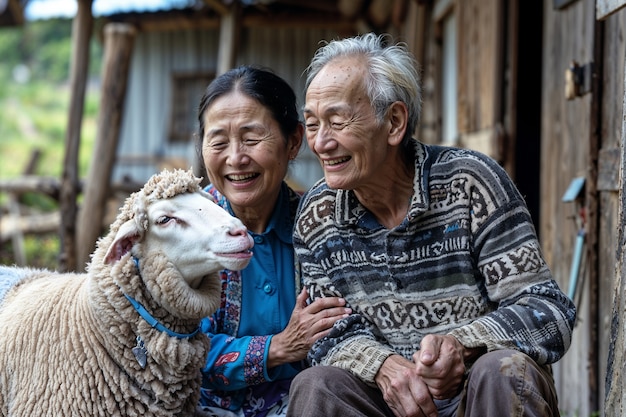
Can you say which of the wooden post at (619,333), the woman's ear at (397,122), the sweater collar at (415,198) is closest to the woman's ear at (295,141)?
the sweater collar at (415,198)

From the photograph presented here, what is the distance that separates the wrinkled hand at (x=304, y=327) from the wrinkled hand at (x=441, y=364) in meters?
0.46

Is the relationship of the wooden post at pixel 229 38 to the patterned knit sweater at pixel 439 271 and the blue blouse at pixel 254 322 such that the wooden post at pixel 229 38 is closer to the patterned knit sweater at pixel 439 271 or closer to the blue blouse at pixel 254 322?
the blue blouse at pixel 254 322

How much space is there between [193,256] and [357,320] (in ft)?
2.07

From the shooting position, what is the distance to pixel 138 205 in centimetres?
271

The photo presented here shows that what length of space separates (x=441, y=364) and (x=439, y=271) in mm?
399

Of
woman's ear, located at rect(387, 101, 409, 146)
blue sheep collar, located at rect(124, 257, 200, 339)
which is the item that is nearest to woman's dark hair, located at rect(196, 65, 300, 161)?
woman's ear, located at rect(387, 101, 409, 146)

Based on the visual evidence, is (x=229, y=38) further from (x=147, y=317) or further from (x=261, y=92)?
(x=147, y=317)

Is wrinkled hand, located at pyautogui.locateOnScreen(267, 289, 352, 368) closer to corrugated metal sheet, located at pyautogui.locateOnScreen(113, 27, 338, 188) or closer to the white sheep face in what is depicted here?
the white sheep face

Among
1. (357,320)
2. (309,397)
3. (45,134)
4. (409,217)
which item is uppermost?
(45,134)

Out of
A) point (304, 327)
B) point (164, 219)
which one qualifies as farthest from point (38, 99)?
point (304, 327)

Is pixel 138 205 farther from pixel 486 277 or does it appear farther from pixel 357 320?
pixel 486 277

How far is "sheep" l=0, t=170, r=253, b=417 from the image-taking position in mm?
2670

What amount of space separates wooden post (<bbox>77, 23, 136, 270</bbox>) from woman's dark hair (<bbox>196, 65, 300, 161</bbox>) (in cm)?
409

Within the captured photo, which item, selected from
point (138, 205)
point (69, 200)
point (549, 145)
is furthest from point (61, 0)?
point (138, 205)
